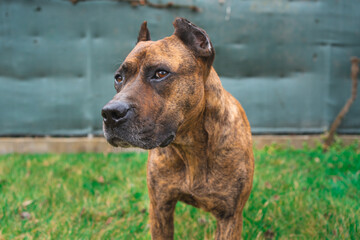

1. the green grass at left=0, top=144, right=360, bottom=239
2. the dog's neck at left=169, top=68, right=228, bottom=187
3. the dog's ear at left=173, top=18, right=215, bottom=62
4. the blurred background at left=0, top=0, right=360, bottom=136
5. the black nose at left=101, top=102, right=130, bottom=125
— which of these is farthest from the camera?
the blurred background at left=0, top=0, right=360, bottom=136

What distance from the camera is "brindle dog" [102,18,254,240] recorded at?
169cm

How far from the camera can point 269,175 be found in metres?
4.12

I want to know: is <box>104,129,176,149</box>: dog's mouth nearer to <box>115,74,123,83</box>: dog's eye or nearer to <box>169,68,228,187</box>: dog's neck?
<box>169,68,228,187</box>: dog's neck

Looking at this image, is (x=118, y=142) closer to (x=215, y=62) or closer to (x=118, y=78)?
(x=118, y=78)

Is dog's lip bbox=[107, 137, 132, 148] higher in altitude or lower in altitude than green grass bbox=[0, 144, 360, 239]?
higher

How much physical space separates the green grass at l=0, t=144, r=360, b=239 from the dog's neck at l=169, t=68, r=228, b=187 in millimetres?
987

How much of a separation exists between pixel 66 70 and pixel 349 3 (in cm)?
559

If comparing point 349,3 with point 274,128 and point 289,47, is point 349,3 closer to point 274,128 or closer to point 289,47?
point 289,47

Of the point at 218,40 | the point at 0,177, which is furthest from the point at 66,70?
the point at 218,40

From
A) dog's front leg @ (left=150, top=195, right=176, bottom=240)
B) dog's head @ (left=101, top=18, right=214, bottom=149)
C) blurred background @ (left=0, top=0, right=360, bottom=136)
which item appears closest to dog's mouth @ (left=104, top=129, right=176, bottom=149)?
dog's head @ (left=101, top=18, right=214, bottom=149)

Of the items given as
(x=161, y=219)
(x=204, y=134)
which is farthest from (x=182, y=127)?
(x=161, y=219)

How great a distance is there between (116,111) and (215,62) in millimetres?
4492

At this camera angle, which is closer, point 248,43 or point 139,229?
point 139,229

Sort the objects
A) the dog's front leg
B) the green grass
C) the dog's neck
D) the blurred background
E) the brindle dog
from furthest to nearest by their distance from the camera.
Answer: the blurred background < the green grass < the dog's front leg < the dog's neck < the brindle dog
